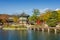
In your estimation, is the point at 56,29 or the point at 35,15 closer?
the point at 56,29

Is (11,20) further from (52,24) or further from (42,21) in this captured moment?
(52,24)

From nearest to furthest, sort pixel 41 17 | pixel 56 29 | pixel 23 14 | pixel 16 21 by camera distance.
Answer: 1. pixel 56 29
2. pixel 41 17
3. pixel 16 21
4. pixel 23 14

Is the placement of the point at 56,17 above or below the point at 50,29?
above

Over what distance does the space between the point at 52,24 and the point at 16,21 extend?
3644 cm

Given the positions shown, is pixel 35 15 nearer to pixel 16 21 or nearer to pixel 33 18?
pixel 33 18

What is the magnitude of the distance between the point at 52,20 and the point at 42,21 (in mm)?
17775

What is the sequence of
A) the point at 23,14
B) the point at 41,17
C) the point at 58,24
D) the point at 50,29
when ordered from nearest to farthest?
the point at 50,29
the point at 58,24
the point at 41,17
the point at 23,14

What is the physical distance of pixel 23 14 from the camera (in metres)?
101

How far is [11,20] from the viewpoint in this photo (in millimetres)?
89062

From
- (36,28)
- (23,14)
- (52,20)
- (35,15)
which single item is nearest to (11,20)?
(23,14)

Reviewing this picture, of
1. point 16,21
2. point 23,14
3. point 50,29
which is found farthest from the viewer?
point 23,14

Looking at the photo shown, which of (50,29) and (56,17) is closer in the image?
(50,29)

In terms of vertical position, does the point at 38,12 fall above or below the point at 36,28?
above

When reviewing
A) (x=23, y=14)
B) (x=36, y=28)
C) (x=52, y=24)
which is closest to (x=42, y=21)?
(x=36, y=28)
